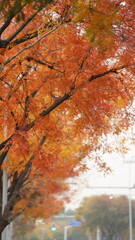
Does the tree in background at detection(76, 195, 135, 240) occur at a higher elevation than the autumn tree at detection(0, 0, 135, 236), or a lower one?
lower

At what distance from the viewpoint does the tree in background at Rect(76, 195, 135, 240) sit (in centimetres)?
8225

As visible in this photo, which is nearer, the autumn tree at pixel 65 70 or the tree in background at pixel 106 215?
the autumn tree at pixel 65 70

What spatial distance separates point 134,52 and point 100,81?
66.7 inches

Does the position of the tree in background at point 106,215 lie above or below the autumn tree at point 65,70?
below

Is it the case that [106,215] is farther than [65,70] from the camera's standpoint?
Yes

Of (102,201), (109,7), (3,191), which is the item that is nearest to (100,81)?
(109,7)

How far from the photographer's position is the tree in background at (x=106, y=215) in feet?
270

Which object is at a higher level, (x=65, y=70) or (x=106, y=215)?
(x=65, y=70)

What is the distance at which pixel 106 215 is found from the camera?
8531cm

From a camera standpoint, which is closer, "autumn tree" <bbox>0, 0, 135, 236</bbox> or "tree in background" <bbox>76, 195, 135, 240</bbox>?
"autumn tree" <bbox>0, 0, 135, 236</bbox>

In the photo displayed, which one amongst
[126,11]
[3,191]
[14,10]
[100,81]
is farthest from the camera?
[3,191]

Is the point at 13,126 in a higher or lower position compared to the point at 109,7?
lower

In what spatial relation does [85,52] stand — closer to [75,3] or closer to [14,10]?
[75,3]

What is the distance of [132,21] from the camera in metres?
11.9
